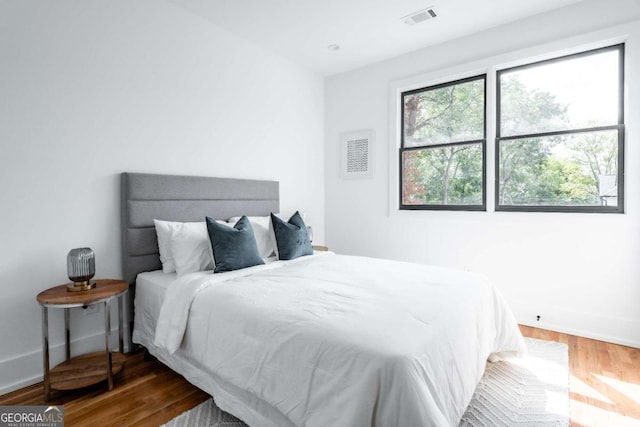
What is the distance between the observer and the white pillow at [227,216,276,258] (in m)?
3.04

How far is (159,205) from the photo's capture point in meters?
2.69

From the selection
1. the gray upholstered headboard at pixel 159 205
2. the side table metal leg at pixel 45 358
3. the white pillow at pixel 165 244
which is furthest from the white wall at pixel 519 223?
the side table metal leg at pixel 45 358

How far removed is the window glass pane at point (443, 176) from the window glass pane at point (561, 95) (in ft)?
1.36

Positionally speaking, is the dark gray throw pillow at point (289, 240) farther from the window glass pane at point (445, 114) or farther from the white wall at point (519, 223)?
the window glass pane at point (445, 114)

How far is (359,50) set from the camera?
373cm

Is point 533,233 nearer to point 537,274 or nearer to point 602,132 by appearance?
point 537,274

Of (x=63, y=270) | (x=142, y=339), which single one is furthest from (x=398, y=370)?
(x=63, y=270)

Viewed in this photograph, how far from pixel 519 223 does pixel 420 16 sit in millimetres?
2099

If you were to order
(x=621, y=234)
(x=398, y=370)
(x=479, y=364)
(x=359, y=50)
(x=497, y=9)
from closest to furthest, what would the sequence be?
(x=398, y=370)
(x=479, y=364)
(x=621, y=234)
(x=497, y=9)
(x=359, y=50)

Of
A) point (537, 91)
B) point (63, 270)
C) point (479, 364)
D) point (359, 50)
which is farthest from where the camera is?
point (359, 50)

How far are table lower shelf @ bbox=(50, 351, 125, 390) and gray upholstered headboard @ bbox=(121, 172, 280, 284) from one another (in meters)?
0.56

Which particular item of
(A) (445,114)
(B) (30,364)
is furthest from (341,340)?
(A) (445,114)

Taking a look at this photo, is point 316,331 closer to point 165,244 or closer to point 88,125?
point 165,244

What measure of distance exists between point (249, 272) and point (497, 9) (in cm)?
304
